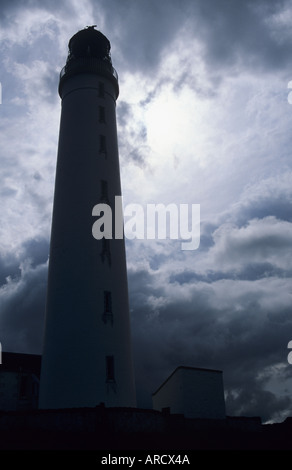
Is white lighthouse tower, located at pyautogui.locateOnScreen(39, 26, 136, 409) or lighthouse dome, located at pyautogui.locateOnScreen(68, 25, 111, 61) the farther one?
lighthouse dome, located at pyautogui.locateOnScreen(68, 25, 111, 61)

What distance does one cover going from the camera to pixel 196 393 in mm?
24719

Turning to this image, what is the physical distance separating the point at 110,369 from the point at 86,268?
5.72 m

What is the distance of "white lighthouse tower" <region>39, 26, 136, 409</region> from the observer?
71.6ft

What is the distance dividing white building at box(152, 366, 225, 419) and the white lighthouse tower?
3.30m

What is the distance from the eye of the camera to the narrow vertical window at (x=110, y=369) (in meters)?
22.0

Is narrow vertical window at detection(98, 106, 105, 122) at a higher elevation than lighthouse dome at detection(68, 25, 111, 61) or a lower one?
lower

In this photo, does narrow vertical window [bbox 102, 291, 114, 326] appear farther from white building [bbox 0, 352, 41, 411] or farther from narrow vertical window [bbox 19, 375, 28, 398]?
narrow vertical window [bbox 19, 375, 28, 398]

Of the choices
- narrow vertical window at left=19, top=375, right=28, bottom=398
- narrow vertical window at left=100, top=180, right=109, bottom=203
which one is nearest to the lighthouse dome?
narrow vertical window at left=100, top=180, right=109, bottom=203

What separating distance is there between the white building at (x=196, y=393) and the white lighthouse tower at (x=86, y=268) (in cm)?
330
